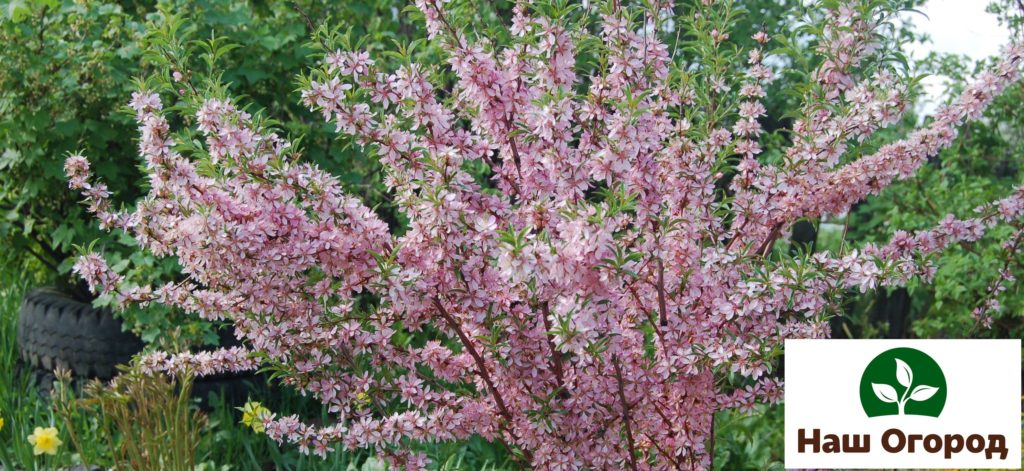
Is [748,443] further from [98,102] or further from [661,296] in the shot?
[98,102]

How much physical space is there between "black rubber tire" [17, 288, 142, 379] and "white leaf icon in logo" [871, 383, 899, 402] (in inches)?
119

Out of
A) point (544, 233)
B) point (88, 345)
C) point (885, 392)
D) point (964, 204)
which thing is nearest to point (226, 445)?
point (88, 345)

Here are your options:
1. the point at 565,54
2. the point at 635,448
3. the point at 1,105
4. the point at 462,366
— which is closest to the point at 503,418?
the point at 462,366

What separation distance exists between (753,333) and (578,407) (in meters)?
0.49

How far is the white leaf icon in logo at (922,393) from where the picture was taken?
2721 millimetres

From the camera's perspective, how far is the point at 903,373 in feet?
9.04

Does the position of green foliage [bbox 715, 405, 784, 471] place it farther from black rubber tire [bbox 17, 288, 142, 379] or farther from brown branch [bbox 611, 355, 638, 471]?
black rubber tire [bbox 17, 288, 142, 379]

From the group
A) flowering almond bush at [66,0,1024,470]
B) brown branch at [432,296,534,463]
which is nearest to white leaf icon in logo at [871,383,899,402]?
flowering almond bush at [66,0,1024,470]

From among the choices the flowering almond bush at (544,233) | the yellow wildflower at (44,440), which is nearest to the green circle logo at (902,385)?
the flowering almond bush at (544,233)

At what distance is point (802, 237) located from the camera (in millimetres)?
7160

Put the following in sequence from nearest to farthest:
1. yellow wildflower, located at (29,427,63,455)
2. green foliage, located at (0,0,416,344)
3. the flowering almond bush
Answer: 1. the flowering almond bush
2. yellow wildflower, located at (29,427,63,455)
3. green foliage, located at (0,0,416,344)

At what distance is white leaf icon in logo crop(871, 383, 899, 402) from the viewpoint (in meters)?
2.71

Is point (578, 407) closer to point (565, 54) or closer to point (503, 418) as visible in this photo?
point (503, 418)

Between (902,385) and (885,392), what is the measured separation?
62 mm
